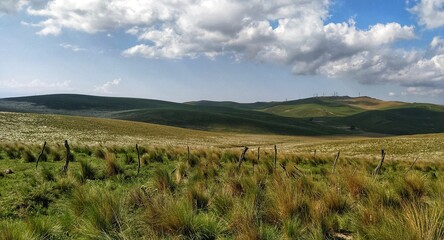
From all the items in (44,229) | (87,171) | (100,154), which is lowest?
(100,154)

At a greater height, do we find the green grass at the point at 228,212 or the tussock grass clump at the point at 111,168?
the green grass at the point at 228,212

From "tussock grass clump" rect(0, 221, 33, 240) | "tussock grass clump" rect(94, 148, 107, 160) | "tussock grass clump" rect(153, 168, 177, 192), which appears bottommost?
"tussock grass clump" rect(94, 148, 107, 160)

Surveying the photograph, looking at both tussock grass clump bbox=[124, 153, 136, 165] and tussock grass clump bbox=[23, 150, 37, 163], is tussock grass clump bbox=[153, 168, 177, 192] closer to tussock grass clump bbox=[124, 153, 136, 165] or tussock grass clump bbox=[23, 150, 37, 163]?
tussock grass clump bbox=[124, 153, 136, 165]

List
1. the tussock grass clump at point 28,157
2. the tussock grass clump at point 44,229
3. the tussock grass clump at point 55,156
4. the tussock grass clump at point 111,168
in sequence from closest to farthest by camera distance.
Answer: the tussock grass clump at point 44,229, the tussock grass clump at point 111,168, the tussock grass clump at point 28,157, the tussock grass clump at point 55,156

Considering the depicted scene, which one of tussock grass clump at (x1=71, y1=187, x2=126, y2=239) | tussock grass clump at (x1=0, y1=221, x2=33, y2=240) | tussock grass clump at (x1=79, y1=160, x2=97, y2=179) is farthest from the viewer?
tussock grass clump at (x1=79, y1=160, x2=97, y2=179)

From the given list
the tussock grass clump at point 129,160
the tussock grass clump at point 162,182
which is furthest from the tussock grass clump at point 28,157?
the tussock grass clump at point 162,182

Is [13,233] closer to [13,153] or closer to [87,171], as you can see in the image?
[87,171]

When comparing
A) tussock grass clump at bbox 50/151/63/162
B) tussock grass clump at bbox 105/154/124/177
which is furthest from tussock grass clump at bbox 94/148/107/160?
tussock grass clump at bbox 105/154/124/177

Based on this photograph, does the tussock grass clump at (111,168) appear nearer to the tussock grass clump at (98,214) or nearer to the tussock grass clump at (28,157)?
the tussock grass clump at (28,157)

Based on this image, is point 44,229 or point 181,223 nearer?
point 181,223

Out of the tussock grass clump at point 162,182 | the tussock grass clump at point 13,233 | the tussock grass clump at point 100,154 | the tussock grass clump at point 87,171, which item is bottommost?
the tussock grass clump at point 100,154

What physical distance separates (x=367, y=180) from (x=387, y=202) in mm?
1995

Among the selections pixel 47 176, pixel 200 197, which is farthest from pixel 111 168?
pixel 200 197

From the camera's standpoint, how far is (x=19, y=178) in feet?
45.0
